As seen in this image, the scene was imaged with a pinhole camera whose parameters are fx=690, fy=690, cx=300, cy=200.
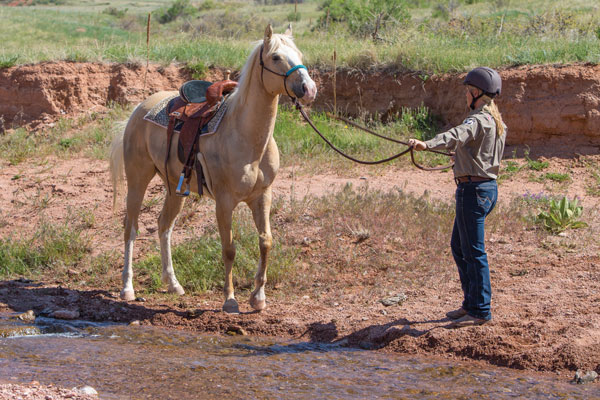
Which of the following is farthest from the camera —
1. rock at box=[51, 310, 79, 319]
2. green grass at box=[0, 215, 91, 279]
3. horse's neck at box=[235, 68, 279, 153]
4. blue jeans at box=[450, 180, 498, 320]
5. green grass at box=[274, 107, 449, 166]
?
green grass at box=[274, 107, 449, 166]

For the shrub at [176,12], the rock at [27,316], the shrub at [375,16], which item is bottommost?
the rock at [27,316]

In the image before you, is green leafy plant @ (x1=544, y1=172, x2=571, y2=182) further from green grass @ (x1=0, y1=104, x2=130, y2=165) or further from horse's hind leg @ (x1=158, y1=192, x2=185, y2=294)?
green grass @ (x1=0, y1=104, x2=130, y2=165)

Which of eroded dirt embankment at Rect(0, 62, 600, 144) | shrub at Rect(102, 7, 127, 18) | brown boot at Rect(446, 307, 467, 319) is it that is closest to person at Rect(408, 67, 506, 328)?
brown boot at Rect(446, 307, 467, 319)

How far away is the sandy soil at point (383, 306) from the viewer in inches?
236

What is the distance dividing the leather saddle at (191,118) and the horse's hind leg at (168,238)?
63cm

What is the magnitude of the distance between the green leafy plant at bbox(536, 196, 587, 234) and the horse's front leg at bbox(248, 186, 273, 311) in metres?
3.78

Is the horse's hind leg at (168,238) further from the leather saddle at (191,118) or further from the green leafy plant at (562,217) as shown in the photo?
the green leafy plant at (562,217)

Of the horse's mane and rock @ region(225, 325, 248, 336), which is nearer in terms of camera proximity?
the horse's mane

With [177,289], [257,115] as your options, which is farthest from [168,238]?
[257,115]

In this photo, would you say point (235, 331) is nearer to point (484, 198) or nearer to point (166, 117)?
point (166, 117)

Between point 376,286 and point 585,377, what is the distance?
2783 mm

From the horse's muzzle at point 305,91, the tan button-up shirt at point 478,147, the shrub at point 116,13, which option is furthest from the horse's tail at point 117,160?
the shrub at point 116,13

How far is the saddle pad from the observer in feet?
23.2

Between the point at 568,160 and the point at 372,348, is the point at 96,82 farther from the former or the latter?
the point at 372,348
